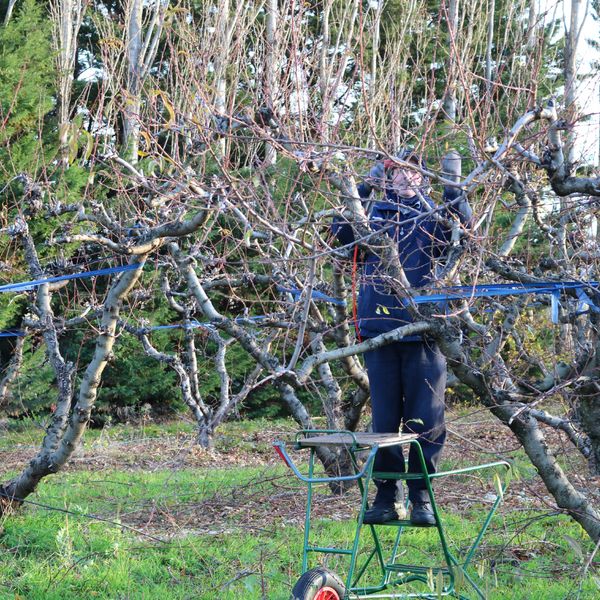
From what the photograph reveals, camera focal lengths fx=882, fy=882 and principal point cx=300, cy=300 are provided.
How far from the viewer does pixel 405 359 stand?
4270mm

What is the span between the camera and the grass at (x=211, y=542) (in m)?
4.19

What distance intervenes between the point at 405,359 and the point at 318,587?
4.64 ft

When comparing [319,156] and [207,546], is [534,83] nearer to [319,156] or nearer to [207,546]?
[319,156]

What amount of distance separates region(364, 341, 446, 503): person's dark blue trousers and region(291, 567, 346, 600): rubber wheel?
0.88 metres

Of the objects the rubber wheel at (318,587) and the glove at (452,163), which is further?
the glove at (452,163)

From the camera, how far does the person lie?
3.99 metres

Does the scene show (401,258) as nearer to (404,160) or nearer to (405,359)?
(405,359)

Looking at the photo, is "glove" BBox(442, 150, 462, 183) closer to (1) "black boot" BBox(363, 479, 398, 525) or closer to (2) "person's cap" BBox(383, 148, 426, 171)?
(2) "person's cap" BBox(383, 148, 426, 171)

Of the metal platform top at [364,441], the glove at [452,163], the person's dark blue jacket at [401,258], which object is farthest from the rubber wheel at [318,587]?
the glove at [452,163]

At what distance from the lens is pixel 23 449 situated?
10.5 meters

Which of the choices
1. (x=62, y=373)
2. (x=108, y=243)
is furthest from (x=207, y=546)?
(x=108, y=243)

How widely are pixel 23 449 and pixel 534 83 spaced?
812cm

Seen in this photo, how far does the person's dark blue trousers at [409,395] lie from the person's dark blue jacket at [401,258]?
12 cm

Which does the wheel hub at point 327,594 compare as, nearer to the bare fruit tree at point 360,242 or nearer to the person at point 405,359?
the person at point 405,359
